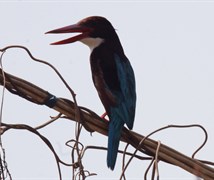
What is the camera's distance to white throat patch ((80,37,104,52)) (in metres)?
4.18

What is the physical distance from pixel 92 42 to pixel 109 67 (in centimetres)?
19

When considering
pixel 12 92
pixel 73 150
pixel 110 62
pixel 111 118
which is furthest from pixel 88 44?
pixel 12 92

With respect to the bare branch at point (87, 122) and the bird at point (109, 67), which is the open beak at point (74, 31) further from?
the bare branch at point (87, 122)

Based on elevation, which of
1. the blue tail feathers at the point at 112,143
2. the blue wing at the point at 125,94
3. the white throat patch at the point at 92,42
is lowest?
the blue tail feathers at the point at 112,143

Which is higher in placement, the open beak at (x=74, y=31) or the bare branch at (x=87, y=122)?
the open beak at (x=74, y=31)

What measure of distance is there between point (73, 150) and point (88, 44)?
1.03 meters

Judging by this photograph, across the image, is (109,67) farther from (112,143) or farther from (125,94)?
(112,143)

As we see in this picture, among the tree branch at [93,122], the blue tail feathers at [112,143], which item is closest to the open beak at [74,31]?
the blue tail feathers at [112,143]

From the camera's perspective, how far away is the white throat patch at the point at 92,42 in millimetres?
4180

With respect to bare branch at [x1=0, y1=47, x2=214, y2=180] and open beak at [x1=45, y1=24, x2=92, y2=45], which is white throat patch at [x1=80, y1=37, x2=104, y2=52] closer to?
open beak at [x1=45, y1=24, x2=92, y2=45]

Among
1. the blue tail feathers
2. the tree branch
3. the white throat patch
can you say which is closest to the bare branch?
the tree branch

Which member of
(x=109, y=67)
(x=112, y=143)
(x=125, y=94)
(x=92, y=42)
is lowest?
(x=112, y=143)

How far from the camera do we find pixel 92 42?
13.8 feet

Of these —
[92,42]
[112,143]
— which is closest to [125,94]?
[92,42]
